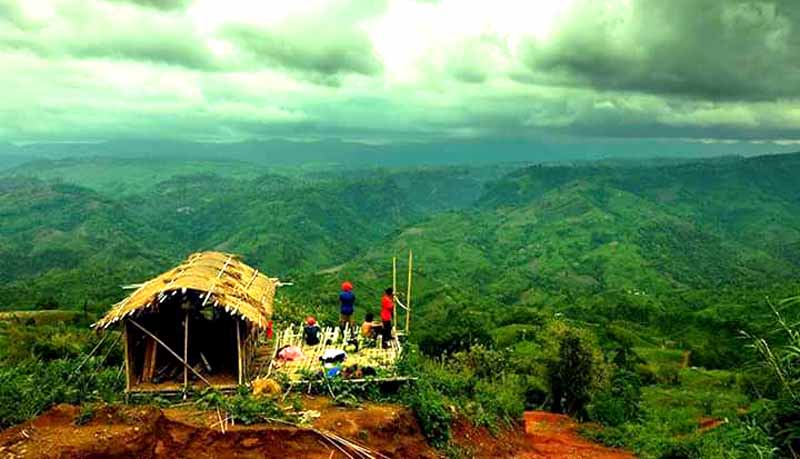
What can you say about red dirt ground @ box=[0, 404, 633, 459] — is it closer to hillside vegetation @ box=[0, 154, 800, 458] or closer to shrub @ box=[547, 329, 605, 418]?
hillside vegetation @ box=[0, 154, 800, 458]

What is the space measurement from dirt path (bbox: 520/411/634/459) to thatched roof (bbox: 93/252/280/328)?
942 cm

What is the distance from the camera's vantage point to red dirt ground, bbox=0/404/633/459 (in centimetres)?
1165

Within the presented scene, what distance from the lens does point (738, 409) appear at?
3241cm

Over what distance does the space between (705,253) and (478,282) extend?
8318 centimetres

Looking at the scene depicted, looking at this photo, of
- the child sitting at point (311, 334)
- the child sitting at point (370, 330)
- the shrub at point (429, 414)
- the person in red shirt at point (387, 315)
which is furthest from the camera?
the child sitting at point (370, 330)

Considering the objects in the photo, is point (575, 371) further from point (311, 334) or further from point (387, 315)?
point (311, 334)

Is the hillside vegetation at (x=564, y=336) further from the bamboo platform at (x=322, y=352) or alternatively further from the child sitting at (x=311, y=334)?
the child sitting at (x=311, y=334)

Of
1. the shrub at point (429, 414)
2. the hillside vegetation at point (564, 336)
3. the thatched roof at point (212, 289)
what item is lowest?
the hillside vegetation at point (564, 336)

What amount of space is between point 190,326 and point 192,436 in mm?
5083

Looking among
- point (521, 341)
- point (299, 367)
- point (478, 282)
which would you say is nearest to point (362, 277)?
point (478, 282)

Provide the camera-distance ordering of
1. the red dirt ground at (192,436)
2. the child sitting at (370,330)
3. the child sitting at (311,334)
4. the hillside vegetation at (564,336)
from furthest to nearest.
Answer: the child sitting at (370,330), the child sitting at (311,334), the hillside vegetation at (564,336), the red dirt ground at (192,436)

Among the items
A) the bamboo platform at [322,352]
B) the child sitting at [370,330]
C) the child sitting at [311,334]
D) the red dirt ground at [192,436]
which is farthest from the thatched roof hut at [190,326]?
the child sitting at [370,330]

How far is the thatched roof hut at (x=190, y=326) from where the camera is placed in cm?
1538

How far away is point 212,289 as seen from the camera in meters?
15.7
